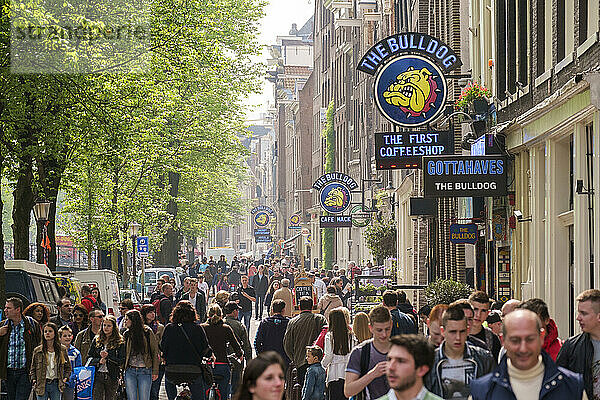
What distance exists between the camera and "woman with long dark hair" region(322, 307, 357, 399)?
39.1 feet

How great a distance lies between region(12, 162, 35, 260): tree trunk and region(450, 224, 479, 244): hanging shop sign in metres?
9.88

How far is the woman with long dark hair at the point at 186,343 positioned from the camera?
13.9 metres

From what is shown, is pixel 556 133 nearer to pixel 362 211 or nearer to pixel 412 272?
pixel 412 272

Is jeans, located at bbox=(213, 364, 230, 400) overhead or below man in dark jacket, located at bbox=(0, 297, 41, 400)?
below

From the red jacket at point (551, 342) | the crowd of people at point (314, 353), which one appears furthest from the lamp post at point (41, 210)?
the red jacket at point (551, 342)

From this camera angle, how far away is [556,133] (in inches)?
675

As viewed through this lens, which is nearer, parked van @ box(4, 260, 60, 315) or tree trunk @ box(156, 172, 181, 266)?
parked van @ box(4, 260, 60, 315)

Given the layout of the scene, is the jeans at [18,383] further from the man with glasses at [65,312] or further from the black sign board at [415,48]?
the black sign board at [415,48]

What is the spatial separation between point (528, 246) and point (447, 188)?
1823mm

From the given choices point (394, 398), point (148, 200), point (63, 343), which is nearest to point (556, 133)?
point (63, 343)

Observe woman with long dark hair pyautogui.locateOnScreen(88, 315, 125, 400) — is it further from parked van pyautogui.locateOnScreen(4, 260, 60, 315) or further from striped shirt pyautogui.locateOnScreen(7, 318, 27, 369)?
parked van pyautogui.locateOnScreen(4, 260, 60, 315)

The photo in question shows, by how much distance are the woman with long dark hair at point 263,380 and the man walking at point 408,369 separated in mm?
571

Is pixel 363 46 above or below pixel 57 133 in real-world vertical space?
above

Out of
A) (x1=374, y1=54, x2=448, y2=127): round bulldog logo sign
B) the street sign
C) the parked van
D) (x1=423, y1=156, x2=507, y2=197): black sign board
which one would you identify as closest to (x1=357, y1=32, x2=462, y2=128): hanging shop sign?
(x1=374, y1=54, x2=448, y2=127): round bulldog logo sign
